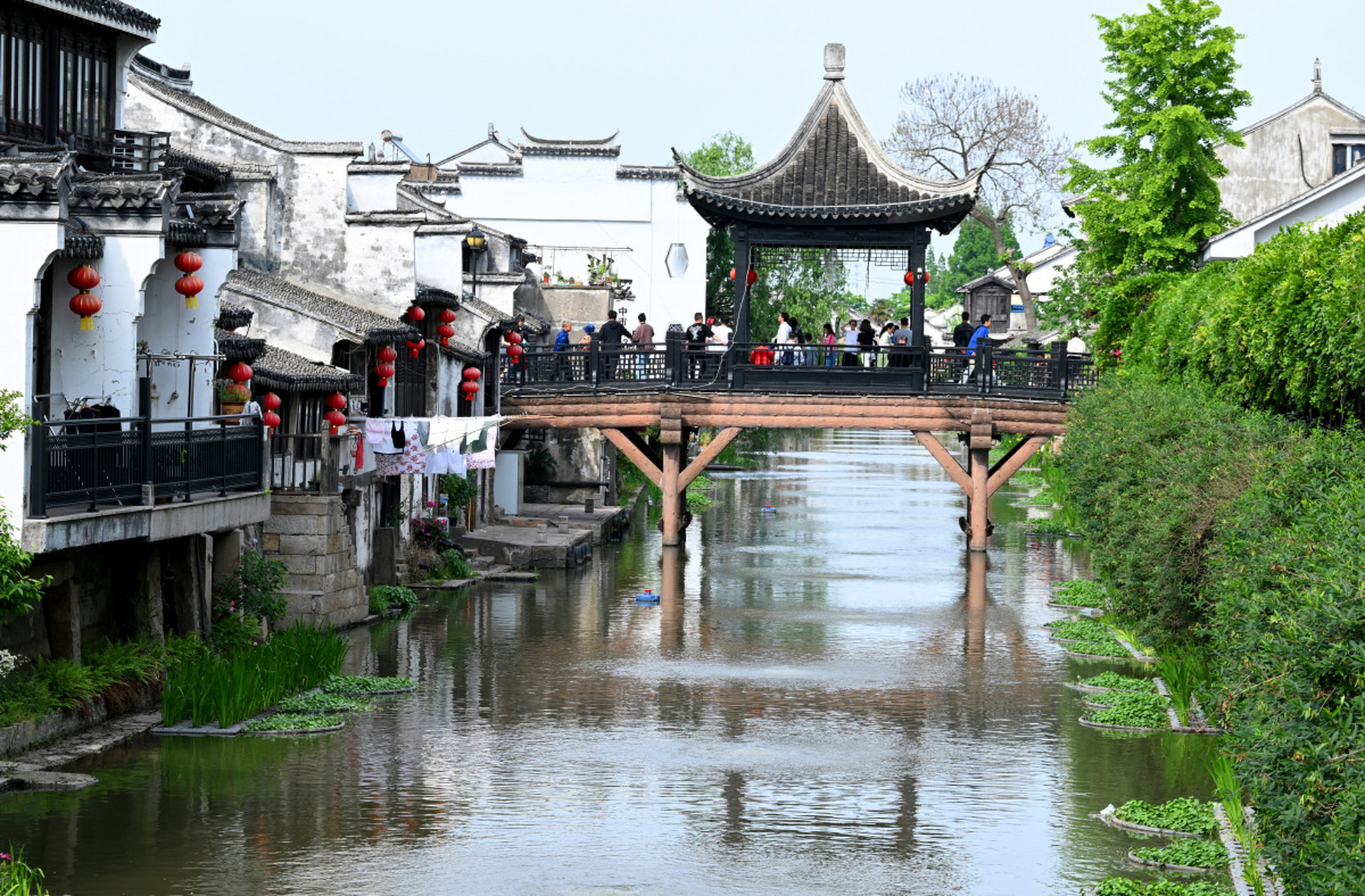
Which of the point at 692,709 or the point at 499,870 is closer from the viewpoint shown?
the point at 499,870

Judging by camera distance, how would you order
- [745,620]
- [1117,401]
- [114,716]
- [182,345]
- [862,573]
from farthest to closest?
[862,573] < [745,620] < [1117,401] < [182,345] < [114,716]

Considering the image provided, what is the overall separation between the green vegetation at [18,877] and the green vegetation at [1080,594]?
69.1 feet

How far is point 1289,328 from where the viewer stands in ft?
59.6

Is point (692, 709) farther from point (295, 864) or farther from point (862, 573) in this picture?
point (862, 573)

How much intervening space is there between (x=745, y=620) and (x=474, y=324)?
1206 centimetres

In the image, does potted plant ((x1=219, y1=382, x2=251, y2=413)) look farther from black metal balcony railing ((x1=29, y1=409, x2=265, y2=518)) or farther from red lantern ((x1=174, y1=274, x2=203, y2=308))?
red lantern ((x1=174, y1=274, x2=203, y2=308))

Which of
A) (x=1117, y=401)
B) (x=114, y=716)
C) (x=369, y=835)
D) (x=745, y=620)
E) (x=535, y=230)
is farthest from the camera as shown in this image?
(x=535, y=230)

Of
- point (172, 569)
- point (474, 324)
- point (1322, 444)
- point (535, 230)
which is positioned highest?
point (535, 230)

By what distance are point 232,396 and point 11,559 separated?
7.07 m

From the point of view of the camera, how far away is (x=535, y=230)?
185 feet

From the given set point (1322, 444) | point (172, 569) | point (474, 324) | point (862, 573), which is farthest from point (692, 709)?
point (474, 324)

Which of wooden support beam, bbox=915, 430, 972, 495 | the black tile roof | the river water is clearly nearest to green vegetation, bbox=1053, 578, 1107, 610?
the river water

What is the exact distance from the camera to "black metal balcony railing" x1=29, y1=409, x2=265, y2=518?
17062mm

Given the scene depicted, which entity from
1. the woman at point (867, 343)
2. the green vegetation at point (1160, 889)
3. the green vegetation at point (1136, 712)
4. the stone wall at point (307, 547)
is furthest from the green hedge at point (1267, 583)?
the woman at point (867, 343)
